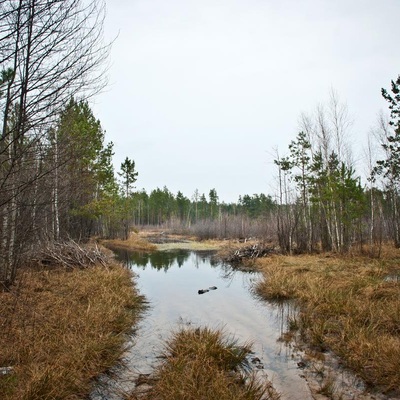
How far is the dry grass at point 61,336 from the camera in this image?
391 centimetres

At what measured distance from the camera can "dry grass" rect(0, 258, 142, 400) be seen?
12.8 feet

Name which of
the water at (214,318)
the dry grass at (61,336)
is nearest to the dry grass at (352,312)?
the water at (214,318)

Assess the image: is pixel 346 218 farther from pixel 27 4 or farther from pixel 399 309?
pixel 27 4

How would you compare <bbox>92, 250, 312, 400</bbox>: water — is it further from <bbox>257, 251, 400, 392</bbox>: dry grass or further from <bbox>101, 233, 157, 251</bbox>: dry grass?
<bbox>101, 233, 157, 251</bbox>: dry grass

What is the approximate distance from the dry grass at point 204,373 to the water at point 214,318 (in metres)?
0.33

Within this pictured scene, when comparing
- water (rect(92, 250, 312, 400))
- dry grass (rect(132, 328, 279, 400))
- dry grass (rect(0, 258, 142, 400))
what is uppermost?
dry grass (rect(0, 258, 142, 400))

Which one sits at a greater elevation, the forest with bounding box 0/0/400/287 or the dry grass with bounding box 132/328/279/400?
the forest with bounding box 0/0/400/287

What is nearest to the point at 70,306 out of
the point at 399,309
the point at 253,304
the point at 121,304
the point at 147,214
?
the point at 121,304

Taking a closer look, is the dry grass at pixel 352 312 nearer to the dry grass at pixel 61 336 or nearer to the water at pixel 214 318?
the water at pixel 214 318

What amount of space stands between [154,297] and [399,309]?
674cm

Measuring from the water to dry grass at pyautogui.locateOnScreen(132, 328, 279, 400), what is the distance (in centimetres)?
33

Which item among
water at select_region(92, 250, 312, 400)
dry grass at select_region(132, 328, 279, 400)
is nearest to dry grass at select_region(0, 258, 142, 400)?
water at select_region(92, 250, 312, 400)

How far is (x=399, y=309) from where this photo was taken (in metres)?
6.40

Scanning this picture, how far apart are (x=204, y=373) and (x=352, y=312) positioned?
13.6 feet
